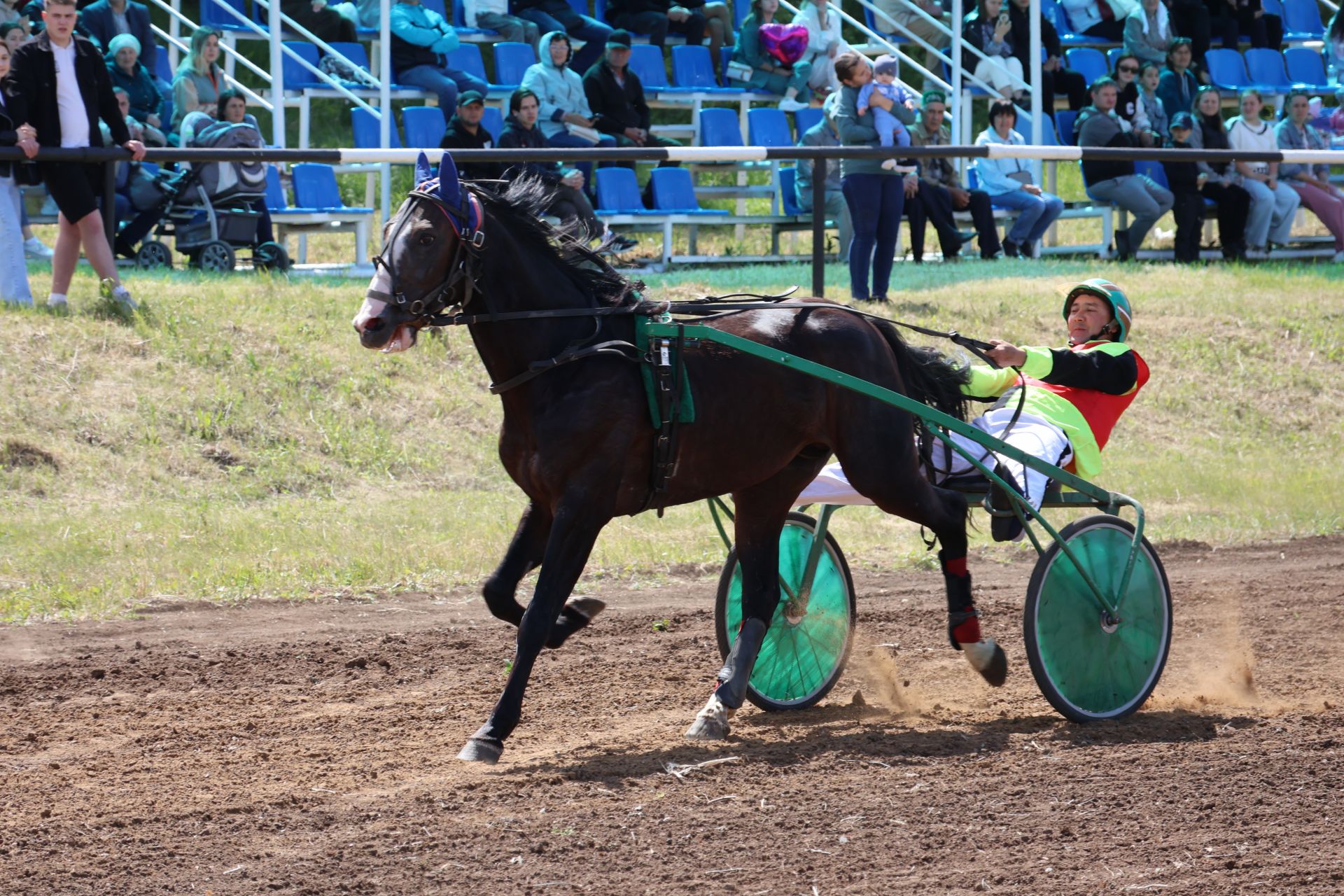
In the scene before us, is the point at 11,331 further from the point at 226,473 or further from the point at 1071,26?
the point at 1071,26

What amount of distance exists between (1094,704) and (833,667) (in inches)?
38.3

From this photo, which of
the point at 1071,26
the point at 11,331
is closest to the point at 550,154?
the point at 11,331

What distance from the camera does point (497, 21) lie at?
52.2 ft

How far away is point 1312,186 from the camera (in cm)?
1550

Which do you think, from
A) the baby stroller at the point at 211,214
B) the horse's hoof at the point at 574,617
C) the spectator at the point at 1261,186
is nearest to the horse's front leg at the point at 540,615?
the horse's hoof at the point at 574,617

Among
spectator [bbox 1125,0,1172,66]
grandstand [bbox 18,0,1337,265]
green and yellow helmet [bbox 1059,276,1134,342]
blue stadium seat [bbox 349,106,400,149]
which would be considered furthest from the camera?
spectator [bbox 1125,0,1172,66]

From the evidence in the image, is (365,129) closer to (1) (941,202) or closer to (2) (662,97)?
(2) (662,97)

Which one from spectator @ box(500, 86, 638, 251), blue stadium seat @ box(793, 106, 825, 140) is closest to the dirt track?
spectator @ box(500, 86, 638, 251)

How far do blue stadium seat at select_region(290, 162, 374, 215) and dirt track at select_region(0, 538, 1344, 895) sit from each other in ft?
19.9

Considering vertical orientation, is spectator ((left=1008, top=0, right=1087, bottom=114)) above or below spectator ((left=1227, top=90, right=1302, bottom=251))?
above

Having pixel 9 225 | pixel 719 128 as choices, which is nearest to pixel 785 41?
pixel 719 128

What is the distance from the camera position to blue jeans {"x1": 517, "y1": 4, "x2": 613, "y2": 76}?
51.6 feet

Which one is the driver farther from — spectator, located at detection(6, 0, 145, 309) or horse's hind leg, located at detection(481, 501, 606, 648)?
spectator, located at detection(6, 0, 145, 309)

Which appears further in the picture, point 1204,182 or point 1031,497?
point 1204,182
